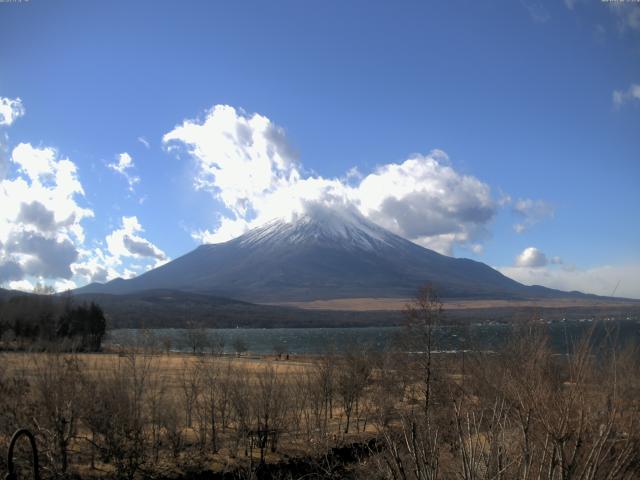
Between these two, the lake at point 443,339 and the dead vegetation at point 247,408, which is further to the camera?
the lake at point 443,339

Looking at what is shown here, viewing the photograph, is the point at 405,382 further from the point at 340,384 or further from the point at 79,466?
the point at 79,466

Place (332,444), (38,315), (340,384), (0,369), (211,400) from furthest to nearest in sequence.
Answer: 1. (38,315)
2. (340,384)
3. (332,444)
4. (211,400)
5. (0,369)

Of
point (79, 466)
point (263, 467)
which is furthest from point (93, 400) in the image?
point (263, 467)

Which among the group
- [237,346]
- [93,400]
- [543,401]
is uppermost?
[543,401]

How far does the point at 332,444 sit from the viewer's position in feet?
77.3

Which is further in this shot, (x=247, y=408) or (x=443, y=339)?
(x=443, y=339)

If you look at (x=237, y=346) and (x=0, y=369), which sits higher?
(x=0, y=369)

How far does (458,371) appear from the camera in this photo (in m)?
33.9

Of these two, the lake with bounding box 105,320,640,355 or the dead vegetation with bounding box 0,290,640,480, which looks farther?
the lake with bounding box 105,320,640,355

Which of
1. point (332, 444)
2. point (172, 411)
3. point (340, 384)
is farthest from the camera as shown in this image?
point (340, 384)

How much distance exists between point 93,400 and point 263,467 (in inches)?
272

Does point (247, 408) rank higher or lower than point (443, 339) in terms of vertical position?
lower

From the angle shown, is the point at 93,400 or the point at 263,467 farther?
the point at 263,467

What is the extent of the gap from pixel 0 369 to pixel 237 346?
2686 inches
